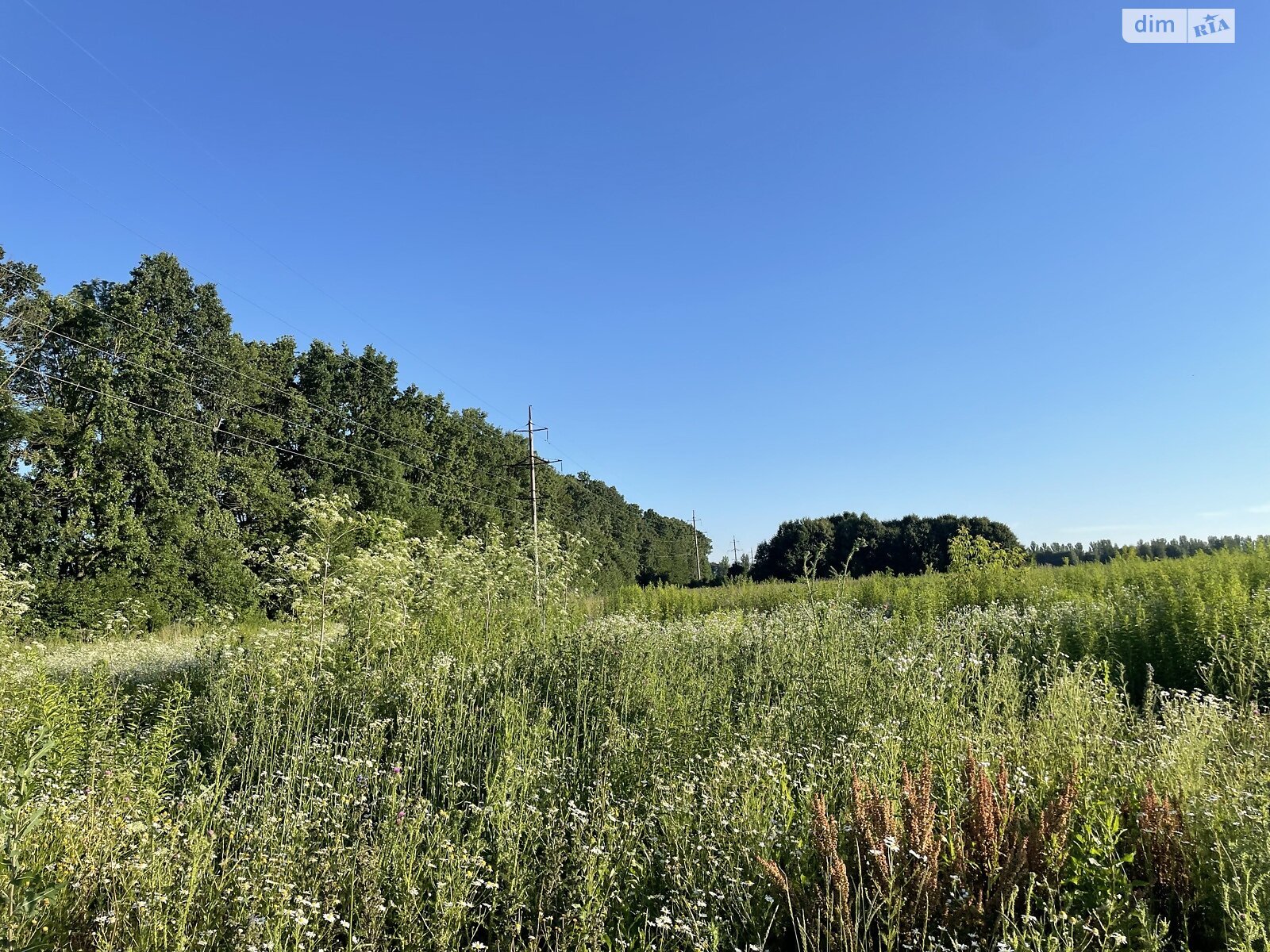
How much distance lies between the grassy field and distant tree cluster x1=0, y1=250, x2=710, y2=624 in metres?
9.99

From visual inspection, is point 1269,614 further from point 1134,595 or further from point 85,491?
point 85,491

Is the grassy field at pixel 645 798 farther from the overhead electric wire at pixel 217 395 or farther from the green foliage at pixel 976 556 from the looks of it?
the overhead electric wire at pixel 217 395

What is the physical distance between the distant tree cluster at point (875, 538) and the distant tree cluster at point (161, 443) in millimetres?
25524

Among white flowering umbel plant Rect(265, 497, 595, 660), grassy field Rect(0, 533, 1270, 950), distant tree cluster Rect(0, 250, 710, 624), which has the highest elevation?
distant tree cluster Rect(0, 250, 710, 624)

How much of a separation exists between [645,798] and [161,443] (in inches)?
690

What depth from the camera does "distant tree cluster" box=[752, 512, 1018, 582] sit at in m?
38.0

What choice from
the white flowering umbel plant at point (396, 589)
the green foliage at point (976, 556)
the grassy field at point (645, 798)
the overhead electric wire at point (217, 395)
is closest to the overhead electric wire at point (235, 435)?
the overhead electric wire at point (217, 395)

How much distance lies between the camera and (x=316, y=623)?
6.84 m

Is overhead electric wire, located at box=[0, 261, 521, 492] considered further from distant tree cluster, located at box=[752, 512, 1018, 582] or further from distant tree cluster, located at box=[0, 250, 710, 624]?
distant tree cluster, located at box=[752, 512, 1018, 582]

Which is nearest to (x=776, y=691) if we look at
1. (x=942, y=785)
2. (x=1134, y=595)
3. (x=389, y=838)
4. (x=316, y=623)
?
(x=942, y=785)

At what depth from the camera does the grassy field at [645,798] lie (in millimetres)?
2039

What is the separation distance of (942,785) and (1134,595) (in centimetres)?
748

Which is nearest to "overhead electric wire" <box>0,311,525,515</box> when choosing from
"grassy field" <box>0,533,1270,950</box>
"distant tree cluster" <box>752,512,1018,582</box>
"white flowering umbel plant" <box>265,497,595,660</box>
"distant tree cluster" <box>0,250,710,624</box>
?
"distant tree cluster" <box>0,250,710,624</box>

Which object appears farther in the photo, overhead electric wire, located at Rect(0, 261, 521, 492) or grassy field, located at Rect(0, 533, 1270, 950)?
overhead electric wire, located at Rect(0, 261, 521, 492)
